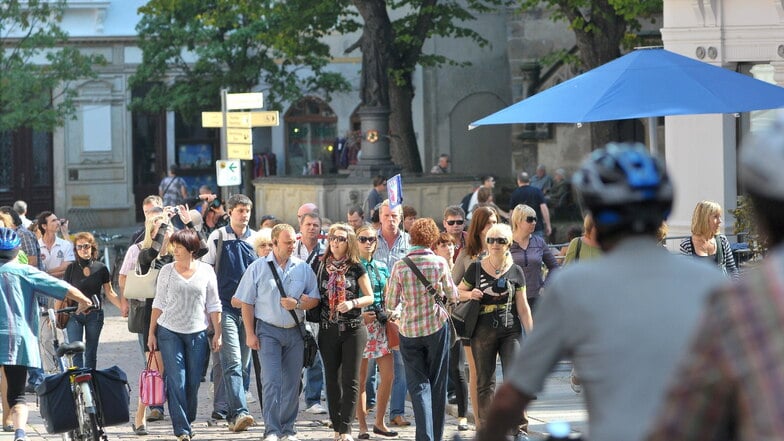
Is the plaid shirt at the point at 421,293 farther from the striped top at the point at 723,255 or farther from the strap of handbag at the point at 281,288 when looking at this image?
the striped top at the point at 723,255

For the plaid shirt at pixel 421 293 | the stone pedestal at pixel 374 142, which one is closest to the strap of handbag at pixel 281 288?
the plaid shirt at pixel 421 293

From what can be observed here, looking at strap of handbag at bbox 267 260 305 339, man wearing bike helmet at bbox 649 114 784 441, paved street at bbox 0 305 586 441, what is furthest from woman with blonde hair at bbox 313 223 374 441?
man wearing bike helmet at bbox 649 114 784 441

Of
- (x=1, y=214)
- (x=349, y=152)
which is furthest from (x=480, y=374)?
(x=349, y=152)

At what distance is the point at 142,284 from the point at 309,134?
105 ft

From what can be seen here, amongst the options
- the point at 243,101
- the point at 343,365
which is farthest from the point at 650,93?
the point at 243,101

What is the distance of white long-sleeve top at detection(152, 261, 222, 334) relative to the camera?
10.9 m

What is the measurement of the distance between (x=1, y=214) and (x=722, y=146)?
24.0ft

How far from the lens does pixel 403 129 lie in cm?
3059

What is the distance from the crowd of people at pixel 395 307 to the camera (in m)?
3.53

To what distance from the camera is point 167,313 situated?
36.0 feet

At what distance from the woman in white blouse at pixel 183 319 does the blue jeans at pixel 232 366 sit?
60cm

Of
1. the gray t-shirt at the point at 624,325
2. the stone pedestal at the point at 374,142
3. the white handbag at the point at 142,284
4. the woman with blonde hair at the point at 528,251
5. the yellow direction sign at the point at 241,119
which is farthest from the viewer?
the stone pedestal at the point at 374,142

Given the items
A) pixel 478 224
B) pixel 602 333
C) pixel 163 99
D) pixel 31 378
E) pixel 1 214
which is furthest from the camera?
pixel 163 99

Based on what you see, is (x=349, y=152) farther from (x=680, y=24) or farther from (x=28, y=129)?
(x=680, y=24)
